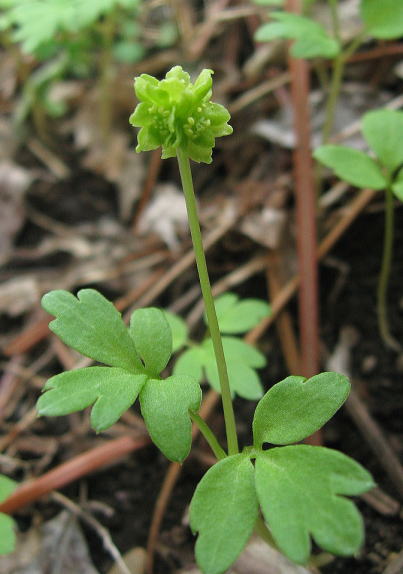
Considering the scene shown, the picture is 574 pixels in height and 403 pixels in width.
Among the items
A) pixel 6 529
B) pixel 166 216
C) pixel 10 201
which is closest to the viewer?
pixel 6 529

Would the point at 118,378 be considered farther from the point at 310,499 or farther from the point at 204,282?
the point at 310,499

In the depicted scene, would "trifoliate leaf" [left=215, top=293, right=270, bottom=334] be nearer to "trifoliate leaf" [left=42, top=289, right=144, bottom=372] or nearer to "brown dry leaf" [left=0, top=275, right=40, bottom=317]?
"trifoliate leaf" [left=42, top=289, right=144, bottom=372]

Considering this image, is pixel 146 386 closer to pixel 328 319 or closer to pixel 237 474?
pixel 237 474

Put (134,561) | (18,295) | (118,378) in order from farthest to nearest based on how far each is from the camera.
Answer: (18,295), (134,561), (118,378)

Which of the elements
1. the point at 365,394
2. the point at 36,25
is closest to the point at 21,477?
the point at 365,394

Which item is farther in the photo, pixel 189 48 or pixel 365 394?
pixel 189 48

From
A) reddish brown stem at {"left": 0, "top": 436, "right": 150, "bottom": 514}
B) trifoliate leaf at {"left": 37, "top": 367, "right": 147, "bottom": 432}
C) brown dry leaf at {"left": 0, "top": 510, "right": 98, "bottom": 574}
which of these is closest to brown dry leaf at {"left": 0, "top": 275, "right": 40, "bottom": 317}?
reddish brown stem at {"left": 0, "top": 436, "right": 150, "bottom": 514}

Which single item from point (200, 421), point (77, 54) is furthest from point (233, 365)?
point (77, 54)
